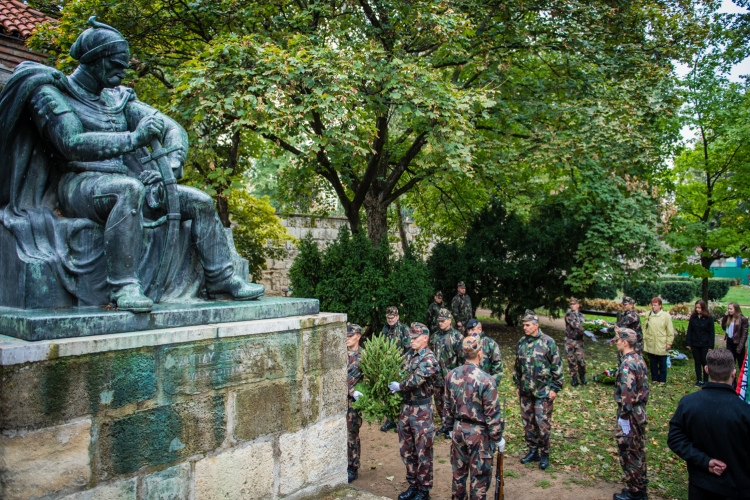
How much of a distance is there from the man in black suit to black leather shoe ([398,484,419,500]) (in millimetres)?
2989

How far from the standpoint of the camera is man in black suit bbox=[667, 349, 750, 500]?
3.93m

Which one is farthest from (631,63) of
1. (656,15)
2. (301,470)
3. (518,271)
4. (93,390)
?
(93,390)

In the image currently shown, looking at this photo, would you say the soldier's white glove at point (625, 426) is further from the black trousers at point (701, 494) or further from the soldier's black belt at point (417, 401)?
the soldier's black belt at point (417, 401)

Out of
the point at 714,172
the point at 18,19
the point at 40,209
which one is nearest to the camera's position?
the point at 40,209

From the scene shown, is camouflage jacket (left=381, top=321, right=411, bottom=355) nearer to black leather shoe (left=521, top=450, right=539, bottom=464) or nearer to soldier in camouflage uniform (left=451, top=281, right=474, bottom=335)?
black leather shoe (left=521, top=450, right=539, bottom=464)

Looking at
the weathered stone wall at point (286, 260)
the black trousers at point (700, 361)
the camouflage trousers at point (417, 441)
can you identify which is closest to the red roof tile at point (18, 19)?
the weathered stone wall at point (286, 260)

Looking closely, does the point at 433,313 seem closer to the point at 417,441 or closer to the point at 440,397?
the point at 440,397

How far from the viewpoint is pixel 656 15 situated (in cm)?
1202

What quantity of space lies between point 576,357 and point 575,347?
231 millimetres

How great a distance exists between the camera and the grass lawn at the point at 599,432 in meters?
6.92

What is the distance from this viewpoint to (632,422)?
619 cm

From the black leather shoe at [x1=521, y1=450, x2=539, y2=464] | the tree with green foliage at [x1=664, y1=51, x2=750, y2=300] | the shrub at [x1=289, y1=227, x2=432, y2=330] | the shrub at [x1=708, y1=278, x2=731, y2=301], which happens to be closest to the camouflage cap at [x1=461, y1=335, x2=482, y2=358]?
the black leather shoe at [x1=521, y1=450, x2=539, y2=464]

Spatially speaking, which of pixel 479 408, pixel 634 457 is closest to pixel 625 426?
pixel 634 457

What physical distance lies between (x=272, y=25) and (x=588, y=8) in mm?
Answer: 6717
